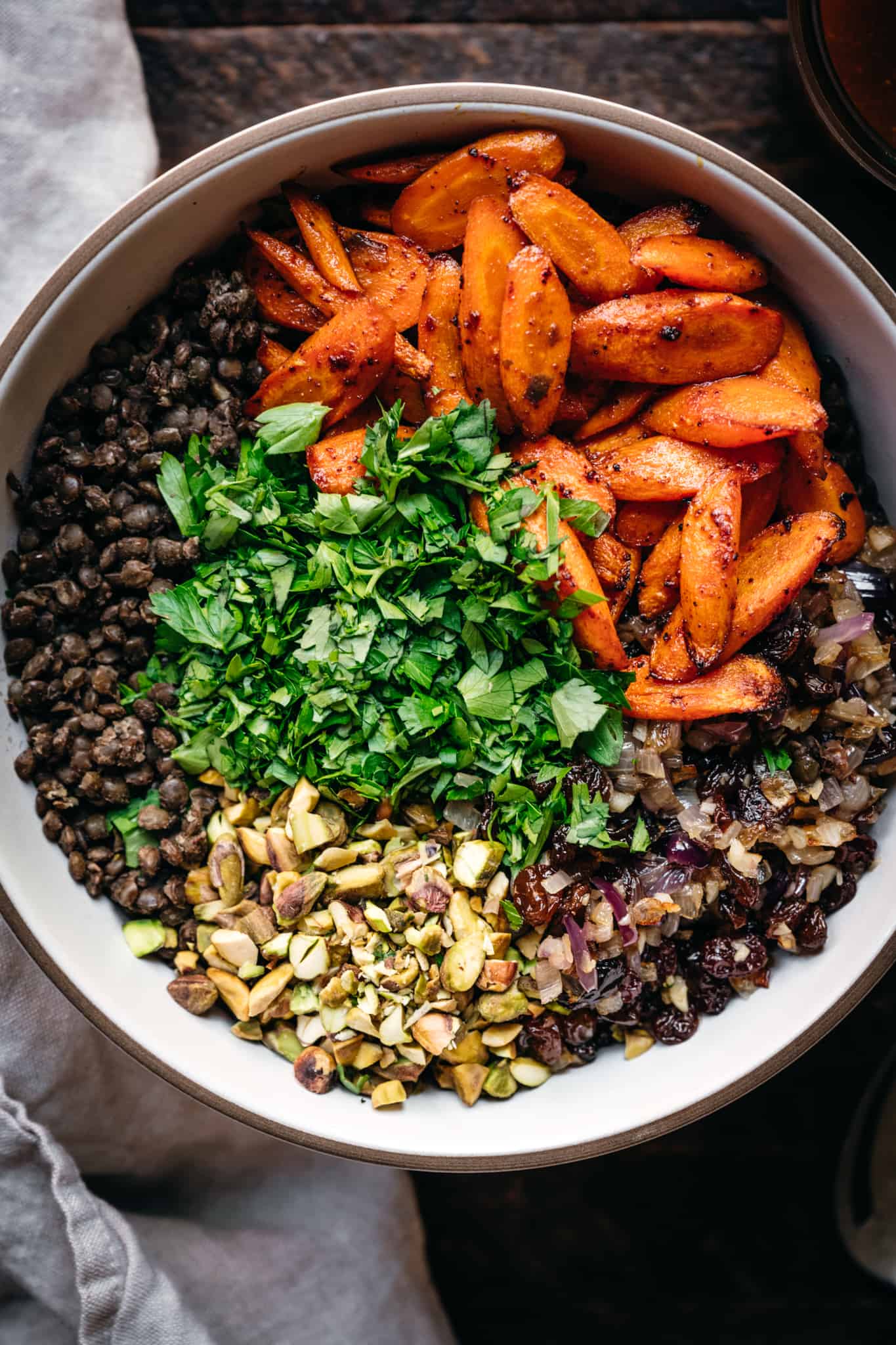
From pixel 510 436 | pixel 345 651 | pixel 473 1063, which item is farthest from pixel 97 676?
pixel 473 1063

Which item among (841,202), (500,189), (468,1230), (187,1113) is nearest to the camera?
(500,189)

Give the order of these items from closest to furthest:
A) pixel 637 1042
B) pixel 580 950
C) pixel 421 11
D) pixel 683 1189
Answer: pixel 580 950, pixel 637 1042, pixel 421 11, pixel 683 1189

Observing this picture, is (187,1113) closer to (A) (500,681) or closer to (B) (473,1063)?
(B) (473,1063)

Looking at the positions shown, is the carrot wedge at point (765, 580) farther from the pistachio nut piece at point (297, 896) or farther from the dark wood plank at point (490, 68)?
Result: the dark wood plank at point (490, 68)

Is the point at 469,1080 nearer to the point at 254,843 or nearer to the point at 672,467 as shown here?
the point at 254,843

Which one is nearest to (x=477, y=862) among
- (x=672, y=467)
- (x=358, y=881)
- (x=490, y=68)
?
(x=358, y=881)

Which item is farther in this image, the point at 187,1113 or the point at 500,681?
the point at 187,1113
